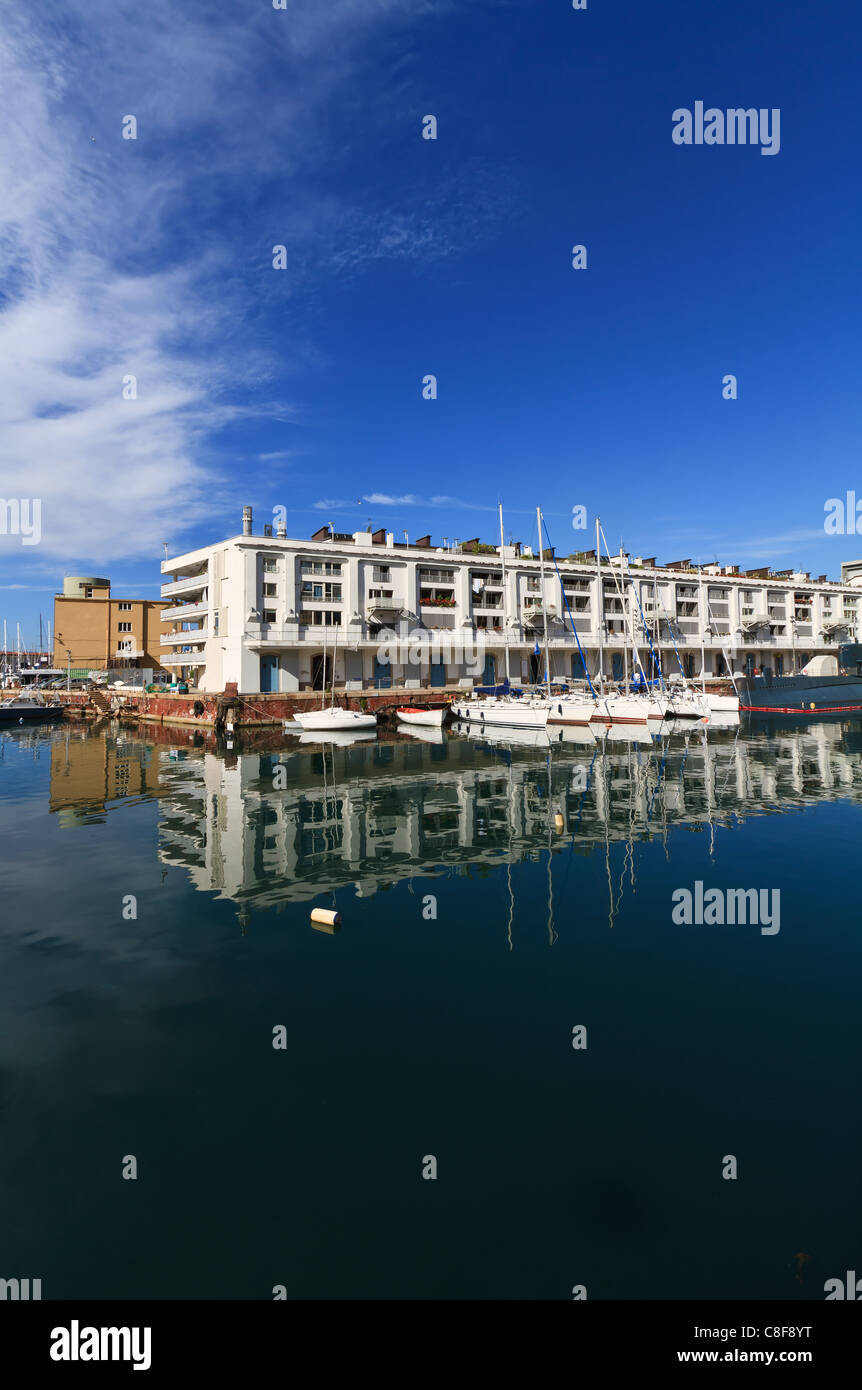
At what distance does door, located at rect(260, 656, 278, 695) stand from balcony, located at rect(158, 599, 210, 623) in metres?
8.42

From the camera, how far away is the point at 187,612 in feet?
232

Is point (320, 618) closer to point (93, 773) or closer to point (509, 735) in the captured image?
point (509, 735)

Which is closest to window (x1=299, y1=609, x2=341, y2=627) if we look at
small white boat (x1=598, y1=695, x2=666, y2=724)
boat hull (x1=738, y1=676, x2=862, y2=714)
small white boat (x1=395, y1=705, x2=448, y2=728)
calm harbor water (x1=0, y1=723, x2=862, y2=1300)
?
small white boat (x1=395, y1=705, x2=448, y2=728)

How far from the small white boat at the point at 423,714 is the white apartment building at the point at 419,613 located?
8.68 metres

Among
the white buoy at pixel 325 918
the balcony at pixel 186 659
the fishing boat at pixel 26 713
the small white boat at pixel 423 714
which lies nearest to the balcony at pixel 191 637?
the balcony at pixel 186 659

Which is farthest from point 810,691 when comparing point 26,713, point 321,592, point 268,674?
point 26,713

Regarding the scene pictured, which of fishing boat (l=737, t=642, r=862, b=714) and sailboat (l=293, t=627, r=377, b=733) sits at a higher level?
fishing boat (l=737, t=642, r=862, b=714)

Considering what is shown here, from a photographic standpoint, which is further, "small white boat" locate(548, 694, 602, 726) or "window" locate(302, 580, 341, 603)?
"window" locate(302, 580, 341, 603)

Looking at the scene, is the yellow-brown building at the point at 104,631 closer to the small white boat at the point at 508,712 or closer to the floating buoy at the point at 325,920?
the small white boat at the point at 508,712

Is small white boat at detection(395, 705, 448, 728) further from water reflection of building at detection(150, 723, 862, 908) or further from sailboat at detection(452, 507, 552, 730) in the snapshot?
water reflection of building at detection(150, 723, 862, 908)

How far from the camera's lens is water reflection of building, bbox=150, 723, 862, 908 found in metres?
18.0

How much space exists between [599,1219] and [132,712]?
7653 cm

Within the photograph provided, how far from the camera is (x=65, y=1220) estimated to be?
6.07 m

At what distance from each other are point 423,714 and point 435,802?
31.3 metres
